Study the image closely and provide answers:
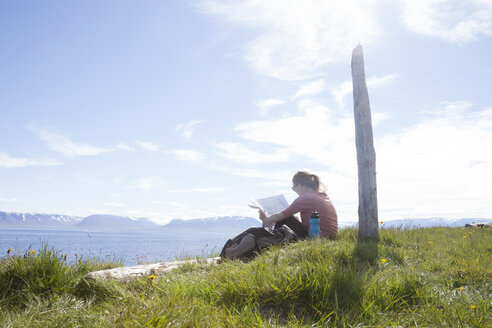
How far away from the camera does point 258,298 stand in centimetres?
271

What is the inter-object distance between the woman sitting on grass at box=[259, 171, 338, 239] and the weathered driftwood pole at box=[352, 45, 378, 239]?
92 centimetres

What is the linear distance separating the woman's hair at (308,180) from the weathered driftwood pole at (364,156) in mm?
1169

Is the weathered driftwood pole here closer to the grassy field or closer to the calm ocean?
the grassy field

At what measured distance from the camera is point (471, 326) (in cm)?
232

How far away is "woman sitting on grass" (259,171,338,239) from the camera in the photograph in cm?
594

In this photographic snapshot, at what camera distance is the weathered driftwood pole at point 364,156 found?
6.77 meters

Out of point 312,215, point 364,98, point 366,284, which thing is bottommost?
point 366,284

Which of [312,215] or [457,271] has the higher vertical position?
[312,215]

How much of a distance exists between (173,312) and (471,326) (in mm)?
2237

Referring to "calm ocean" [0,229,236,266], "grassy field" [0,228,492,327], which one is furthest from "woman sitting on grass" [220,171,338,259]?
"grassy field" [0,228,492,327]

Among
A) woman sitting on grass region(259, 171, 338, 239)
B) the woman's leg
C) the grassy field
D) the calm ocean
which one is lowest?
the calm ocean

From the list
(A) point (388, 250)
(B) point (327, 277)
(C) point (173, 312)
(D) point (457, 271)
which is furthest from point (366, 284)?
(A) point (388, 250)

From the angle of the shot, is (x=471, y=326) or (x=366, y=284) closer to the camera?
(x=471, y=326)

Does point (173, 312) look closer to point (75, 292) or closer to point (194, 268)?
point (75, 292)
